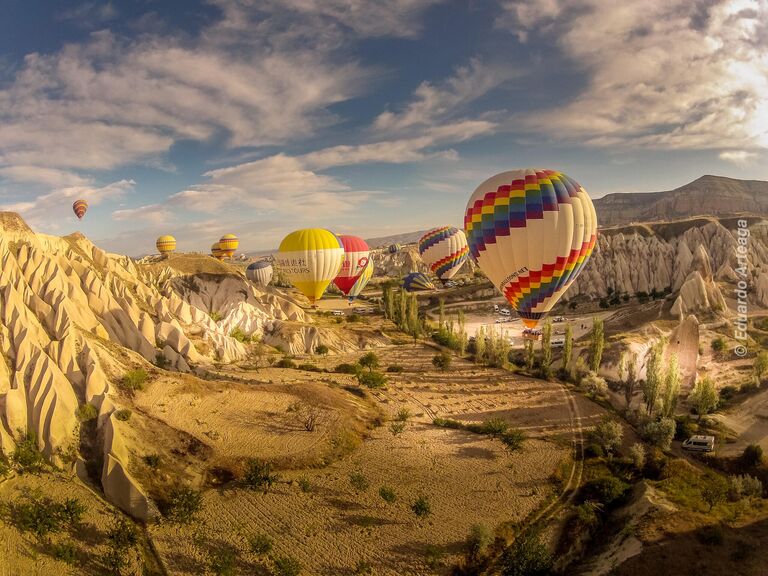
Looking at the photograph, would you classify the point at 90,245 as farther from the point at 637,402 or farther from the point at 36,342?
the point at 637,402

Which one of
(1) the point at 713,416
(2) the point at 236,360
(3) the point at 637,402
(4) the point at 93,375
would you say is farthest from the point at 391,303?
(4) the point at 93,375

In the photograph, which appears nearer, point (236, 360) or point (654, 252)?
point (236, 360)

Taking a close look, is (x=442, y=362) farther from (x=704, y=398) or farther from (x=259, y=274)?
(x=259, y=274)

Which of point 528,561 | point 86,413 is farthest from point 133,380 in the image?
point 528,561

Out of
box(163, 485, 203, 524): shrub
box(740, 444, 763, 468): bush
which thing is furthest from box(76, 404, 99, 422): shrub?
box(740, 444, 763, 468): bush

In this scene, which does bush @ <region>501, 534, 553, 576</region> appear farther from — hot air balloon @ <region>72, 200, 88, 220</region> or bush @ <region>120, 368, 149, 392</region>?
hot air balloon @ <region>72, 200, 88, 220</region>

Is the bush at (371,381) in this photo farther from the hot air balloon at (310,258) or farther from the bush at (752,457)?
the bush at (752,457)
